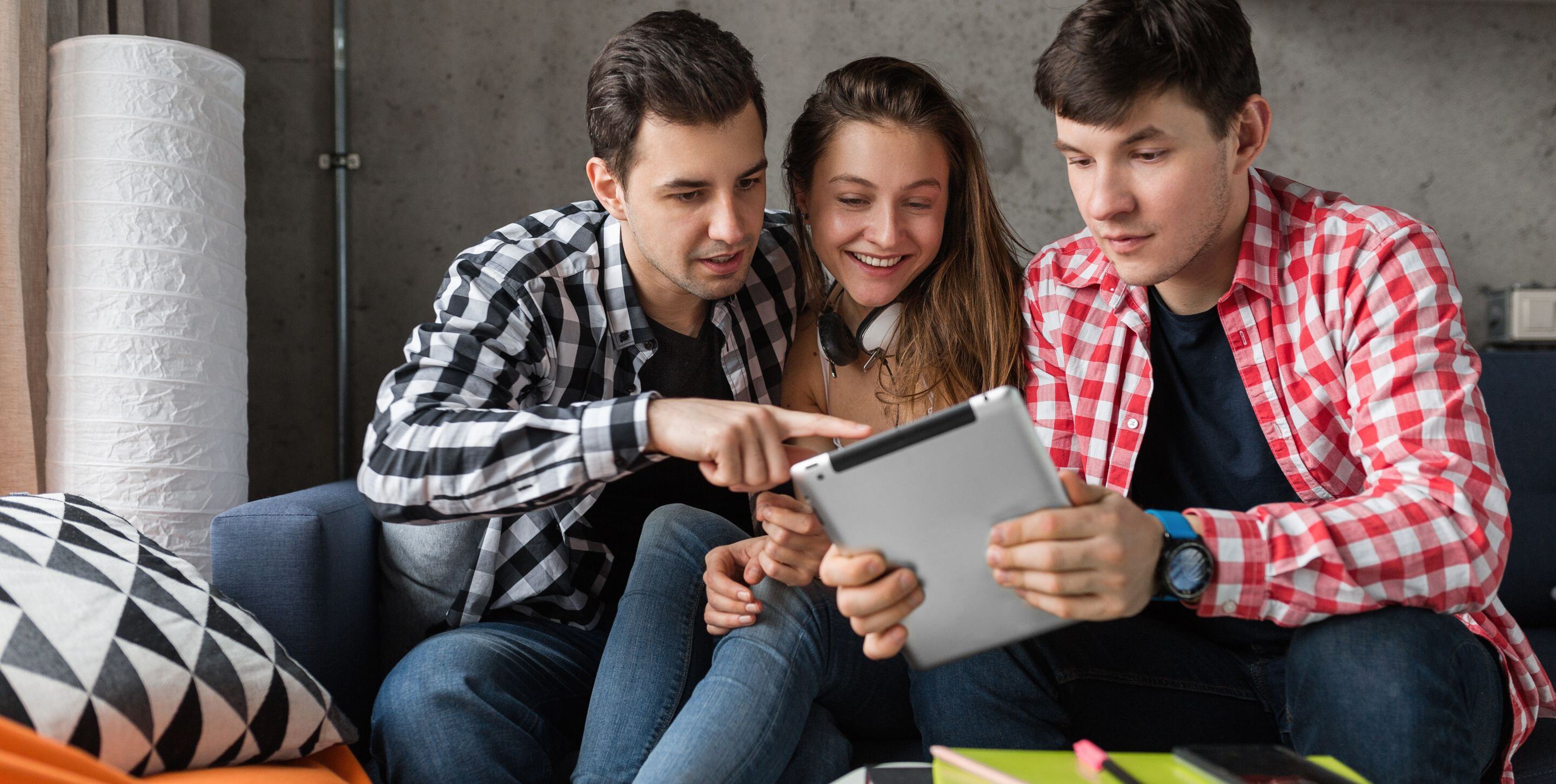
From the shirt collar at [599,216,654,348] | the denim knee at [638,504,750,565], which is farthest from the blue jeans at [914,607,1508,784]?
the shirt collar at [599,216,654,348]

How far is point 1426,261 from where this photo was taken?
3.71 ft

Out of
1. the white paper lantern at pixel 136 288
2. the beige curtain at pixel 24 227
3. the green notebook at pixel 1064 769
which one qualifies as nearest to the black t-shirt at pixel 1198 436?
the green notebook at pixel 1064 769

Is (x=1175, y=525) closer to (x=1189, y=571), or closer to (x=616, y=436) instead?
(x=1189, y=571)

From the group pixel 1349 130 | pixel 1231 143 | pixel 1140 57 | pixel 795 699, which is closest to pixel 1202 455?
pixel 1231 143

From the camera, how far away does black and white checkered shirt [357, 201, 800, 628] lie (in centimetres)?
114

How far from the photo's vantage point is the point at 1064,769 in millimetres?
739

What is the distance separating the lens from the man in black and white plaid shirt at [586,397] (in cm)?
114

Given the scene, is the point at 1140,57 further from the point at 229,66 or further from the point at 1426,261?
the point at 229,66

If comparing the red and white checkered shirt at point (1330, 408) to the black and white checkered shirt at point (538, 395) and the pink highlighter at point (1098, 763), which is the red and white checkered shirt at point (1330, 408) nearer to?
the pink highlighter at point (1098, 763)

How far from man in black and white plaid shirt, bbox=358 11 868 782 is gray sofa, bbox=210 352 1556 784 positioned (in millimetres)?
115

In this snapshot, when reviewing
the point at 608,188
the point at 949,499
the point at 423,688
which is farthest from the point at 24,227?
the point at 949,499

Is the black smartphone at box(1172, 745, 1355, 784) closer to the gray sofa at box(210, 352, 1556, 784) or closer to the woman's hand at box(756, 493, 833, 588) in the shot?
the woman's hand at box(756, 493, 833, 588)

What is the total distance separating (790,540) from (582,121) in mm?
1534

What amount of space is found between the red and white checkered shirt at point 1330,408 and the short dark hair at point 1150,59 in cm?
16
